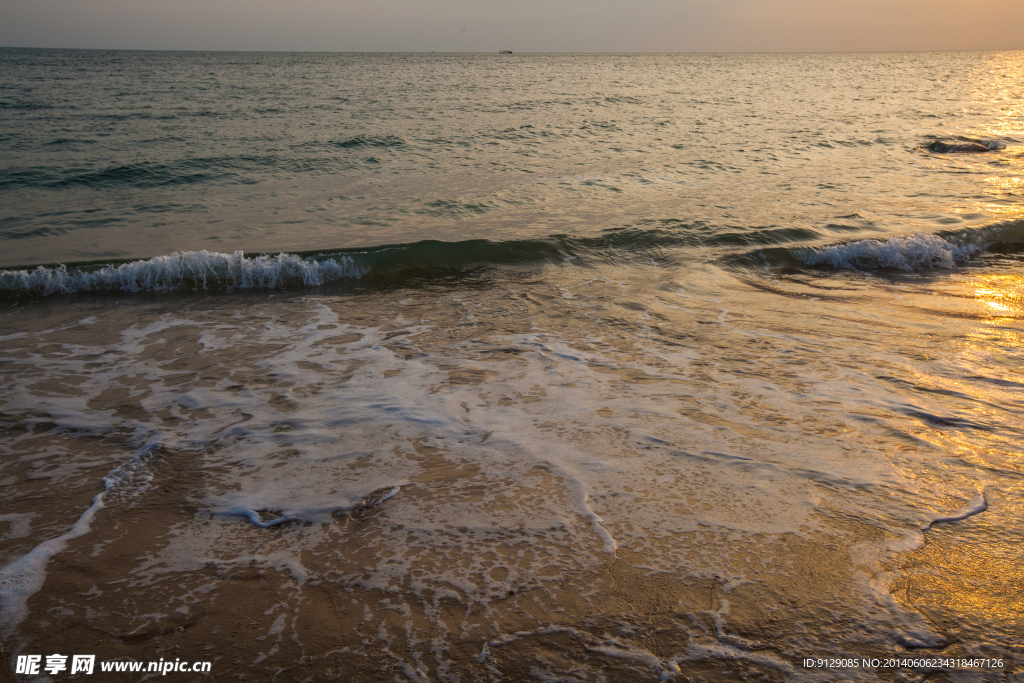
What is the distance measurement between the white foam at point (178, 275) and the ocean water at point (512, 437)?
0.14ft

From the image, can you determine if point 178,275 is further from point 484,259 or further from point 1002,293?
point 1002,293

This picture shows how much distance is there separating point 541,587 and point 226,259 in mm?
6831

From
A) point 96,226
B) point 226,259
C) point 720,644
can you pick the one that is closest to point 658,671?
point 720,644

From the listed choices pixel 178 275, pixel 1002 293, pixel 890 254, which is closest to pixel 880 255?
pixel 890 254

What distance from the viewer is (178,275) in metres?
7.53

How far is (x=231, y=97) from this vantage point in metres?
27.3

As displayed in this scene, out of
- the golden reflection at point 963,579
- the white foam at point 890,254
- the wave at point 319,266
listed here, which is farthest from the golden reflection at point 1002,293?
the golden reflection at point 963,579

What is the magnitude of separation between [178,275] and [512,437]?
19.2 ft

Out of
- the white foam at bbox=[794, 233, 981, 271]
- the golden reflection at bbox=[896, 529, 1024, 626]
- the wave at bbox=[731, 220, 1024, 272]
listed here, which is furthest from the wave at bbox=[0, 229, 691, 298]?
the golden reflection at bbox=[896, 529, 1024, 626]

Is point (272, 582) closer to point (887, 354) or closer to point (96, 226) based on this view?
point (887, 354)

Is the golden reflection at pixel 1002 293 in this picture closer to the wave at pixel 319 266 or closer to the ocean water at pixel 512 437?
the ocean water at pixel 512 437

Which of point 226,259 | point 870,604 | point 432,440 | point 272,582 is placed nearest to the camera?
point 870,604

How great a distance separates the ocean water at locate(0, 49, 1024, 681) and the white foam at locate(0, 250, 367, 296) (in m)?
0.04

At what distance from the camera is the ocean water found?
243 cm
